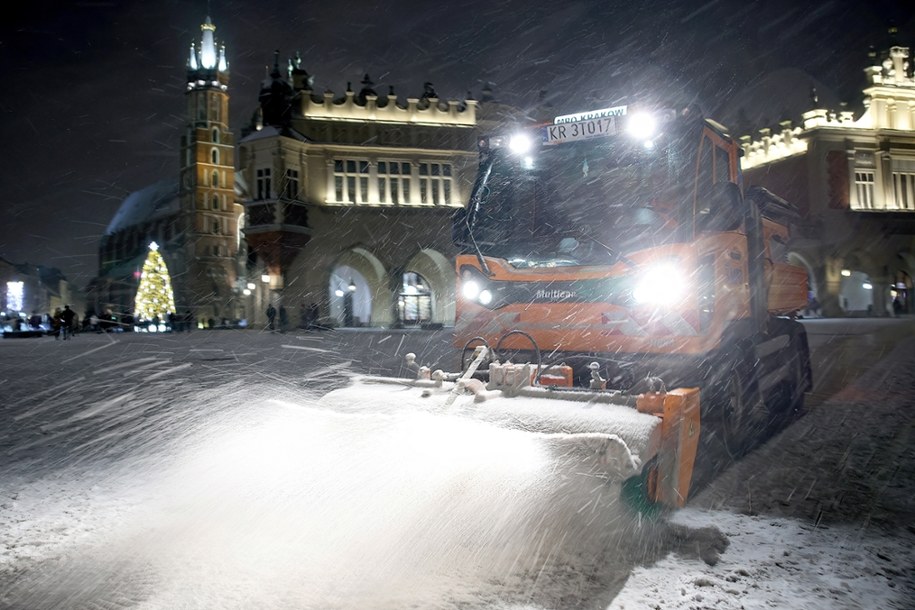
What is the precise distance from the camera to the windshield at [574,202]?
589 centimetres

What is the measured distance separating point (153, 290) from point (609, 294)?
6717 centimetres

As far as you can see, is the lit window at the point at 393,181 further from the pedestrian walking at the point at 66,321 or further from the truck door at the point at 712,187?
the truck door at the point at 712,187

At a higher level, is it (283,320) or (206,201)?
(206,201)

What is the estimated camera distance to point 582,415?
4.82 meters

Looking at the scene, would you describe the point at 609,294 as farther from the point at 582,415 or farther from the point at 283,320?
the point at 283,320

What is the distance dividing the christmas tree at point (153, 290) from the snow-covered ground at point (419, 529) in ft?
207

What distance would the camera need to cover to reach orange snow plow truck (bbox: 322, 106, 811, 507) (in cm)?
505

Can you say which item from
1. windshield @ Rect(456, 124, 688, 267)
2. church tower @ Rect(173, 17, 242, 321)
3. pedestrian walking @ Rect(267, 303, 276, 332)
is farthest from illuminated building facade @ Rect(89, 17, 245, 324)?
windshield @ Rect(456, 124, 688, 267)

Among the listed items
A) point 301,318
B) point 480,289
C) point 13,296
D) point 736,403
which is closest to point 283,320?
point 301,318

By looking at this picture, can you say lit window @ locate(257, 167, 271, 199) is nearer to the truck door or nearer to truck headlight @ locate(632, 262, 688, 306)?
the truck door

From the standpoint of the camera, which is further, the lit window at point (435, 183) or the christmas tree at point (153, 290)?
the christmas tree at point (153, 290)

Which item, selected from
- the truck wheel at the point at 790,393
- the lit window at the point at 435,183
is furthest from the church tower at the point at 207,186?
the truck wheel at the point at 790,393

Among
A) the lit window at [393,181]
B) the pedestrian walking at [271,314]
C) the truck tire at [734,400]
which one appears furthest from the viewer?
the lit window at [393,181]

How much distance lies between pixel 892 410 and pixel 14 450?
37.8 ft
